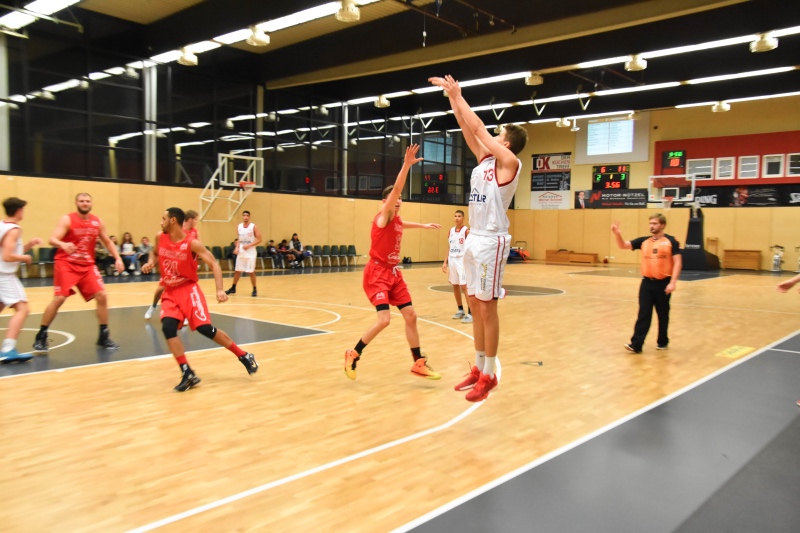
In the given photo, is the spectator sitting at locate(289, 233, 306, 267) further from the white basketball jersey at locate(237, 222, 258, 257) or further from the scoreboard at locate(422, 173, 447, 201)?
the scoreboard at locate(422, 173, 447, 201)

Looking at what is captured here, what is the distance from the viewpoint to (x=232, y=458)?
378 centimetres

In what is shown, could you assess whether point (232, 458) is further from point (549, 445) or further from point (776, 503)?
Result: point (776, 503)

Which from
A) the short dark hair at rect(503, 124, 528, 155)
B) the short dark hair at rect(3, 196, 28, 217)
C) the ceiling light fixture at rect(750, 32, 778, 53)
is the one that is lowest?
the short dark hair at rect(3, 196, 28, 217)

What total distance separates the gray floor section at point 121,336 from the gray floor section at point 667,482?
14.6 ft

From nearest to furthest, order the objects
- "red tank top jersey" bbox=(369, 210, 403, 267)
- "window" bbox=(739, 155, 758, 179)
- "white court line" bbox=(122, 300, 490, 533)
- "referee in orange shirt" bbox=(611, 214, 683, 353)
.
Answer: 1. "white court line" bbox=(122, 300, 490, 533)
2. "red tank top jersey" bbox=(369, 210, 403, 267)
3. "referee in orange shirt" bbox=(611, 214, 683, 353)
4. "window" bbox=(739, 155, 758, 179)

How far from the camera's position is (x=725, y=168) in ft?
89.3

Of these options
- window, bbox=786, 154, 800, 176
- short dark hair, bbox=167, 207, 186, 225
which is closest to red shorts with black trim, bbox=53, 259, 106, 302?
short dark hair, bbox=167, 207, 186, 225

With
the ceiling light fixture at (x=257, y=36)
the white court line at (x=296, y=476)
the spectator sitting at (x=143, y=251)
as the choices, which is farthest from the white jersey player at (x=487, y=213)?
the spectator sitting at (x=143, y=251)

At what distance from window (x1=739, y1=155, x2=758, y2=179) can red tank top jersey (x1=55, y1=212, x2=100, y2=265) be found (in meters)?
28.1

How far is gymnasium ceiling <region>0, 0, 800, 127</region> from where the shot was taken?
538 inches

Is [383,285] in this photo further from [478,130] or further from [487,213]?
[478,130]

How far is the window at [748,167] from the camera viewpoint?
2645 centimetres

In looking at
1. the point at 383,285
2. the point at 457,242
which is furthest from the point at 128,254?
the point at 383,285

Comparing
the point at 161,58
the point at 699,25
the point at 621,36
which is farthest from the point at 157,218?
the point at 699,25
